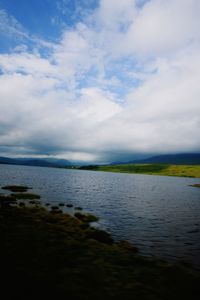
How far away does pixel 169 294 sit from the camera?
16.8m

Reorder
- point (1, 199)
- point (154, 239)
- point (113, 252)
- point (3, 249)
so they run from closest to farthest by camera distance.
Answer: point (3, 249), point (113, 252), point (154, 239), point (1, 199)

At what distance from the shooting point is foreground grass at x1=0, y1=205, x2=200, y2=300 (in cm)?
1625

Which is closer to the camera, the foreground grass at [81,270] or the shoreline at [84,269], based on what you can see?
the foreground grass at [81,270]

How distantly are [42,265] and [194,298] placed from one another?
43.9 feet

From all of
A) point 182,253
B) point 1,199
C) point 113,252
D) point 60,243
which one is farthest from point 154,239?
point 1,199

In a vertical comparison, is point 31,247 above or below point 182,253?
above

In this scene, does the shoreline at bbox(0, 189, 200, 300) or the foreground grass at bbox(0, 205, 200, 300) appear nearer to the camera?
the foreground grass at bbox(0, 205, 200, 300)

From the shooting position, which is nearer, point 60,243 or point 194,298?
point 194,298

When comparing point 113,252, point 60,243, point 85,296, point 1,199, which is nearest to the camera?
point 85,296

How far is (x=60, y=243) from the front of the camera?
26.9 metres

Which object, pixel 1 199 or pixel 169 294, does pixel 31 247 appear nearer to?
pixel 169 294

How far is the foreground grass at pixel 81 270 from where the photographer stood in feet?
53.3

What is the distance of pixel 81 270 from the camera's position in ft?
65.0

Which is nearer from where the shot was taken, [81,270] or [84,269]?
[81,270]
